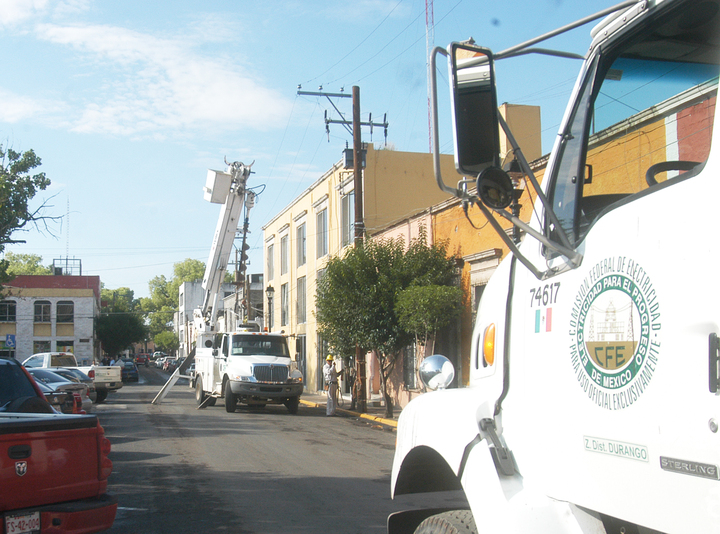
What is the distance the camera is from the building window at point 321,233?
3084 cm

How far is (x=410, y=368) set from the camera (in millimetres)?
21828

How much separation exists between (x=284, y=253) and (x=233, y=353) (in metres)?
16.5

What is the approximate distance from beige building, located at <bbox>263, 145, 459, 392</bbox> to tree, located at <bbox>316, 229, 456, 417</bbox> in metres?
5.37

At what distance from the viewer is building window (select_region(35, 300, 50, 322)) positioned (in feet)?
203

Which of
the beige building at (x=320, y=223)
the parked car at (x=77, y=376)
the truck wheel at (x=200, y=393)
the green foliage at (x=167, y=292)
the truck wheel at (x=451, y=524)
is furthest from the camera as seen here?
the green foliage at (x=167, y=292)

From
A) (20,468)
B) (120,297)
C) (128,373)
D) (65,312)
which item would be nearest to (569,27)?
(20,468)

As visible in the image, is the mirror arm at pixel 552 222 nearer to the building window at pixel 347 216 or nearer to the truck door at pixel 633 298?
the truck door at pixel 633 298

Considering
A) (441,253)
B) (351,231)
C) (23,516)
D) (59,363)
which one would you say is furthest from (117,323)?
(23,516)

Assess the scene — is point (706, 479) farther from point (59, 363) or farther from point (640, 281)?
point (59, 363)

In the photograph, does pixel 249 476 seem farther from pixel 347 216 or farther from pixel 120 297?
pixel 120 297

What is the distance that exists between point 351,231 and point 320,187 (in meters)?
4.84

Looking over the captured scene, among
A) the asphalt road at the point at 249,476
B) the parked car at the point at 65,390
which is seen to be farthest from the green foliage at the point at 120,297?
the asphalt road at the point at 249,476

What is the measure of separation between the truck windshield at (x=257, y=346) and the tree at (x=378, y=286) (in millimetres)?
3377

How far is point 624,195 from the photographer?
2502mm
